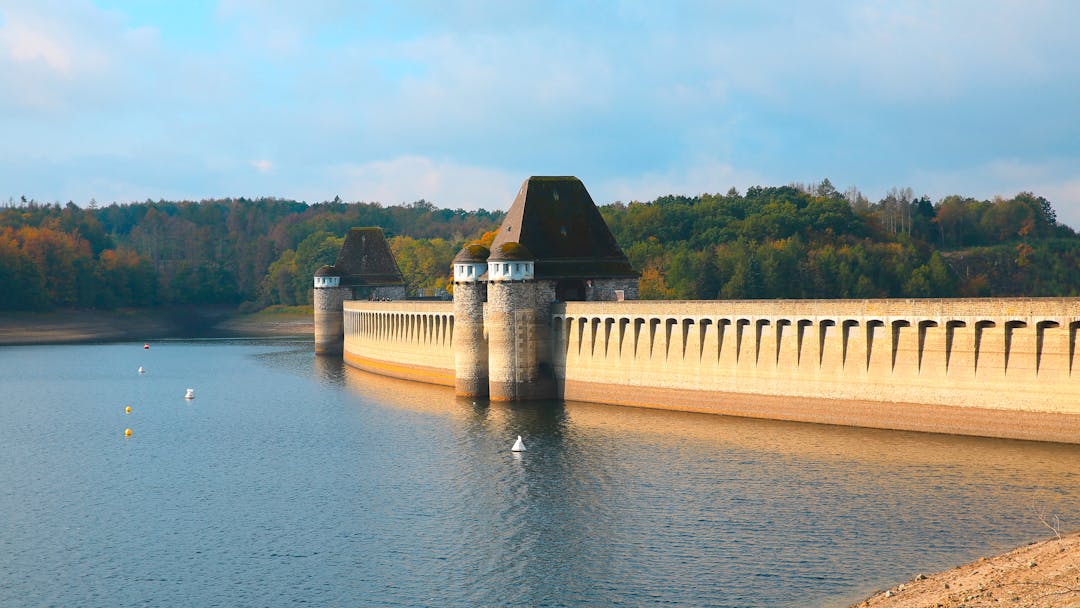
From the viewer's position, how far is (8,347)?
147250 mm

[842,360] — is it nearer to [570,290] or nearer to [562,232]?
[570,290]

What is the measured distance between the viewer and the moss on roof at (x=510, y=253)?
69750mm

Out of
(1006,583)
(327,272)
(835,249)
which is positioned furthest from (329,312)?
(1006,583)

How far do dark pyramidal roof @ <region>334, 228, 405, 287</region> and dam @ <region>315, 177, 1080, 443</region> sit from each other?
3394cm

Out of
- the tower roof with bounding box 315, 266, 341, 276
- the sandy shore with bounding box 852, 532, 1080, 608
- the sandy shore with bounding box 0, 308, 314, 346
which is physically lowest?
the sandy shore with bounding box 0, 308, 314, 346

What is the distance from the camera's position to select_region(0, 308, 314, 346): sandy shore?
165750 mm

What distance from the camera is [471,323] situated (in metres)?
73.2

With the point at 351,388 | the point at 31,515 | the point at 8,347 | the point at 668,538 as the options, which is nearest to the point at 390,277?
the point at 351,388

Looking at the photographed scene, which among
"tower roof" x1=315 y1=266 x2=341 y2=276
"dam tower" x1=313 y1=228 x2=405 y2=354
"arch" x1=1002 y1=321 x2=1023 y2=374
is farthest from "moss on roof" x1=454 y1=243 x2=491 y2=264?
"tower roof" x1=315 y1=266 x2=341 y2=276

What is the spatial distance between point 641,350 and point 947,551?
3460 centimetres

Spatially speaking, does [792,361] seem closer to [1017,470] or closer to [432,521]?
[1017,470]

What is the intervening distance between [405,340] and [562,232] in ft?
77.3

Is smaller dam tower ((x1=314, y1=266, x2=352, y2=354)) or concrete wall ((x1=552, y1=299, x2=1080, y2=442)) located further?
smaller dam tower ((x1=314, y1=266, x2=352, y2=354))

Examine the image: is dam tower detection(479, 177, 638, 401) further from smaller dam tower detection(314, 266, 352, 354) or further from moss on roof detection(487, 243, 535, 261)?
smaller dam tower detection(314, 266, 352, 354)
